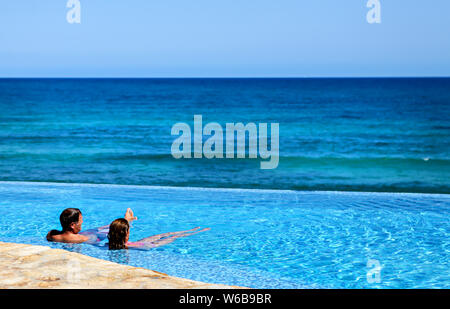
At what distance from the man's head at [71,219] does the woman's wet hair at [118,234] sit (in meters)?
0.47

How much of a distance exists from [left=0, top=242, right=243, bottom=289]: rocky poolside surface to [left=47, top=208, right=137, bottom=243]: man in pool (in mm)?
1846

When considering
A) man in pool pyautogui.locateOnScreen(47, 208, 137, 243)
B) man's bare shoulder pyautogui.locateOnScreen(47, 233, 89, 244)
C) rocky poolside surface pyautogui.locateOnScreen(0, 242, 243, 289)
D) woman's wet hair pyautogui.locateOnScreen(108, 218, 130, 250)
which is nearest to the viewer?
rocky poolside surface pyautogui.locateOnScreen(0, 242, 243, 289)

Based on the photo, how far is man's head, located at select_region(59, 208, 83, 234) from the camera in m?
6.48

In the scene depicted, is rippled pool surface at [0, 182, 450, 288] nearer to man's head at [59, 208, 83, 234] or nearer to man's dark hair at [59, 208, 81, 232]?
man's head at [59, 208, 83, 234]

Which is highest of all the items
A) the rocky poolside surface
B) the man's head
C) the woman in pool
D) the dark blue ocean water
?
the dark blue ocean water

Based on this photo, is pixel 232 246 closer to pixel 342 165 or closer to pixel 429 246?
pixel 429 246

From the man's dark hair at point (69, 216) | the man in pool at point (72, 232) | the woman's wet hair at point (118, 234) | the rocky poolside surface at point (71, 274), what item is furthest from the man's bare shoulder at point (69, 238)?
the rocky poolside surface at point (71, 274)

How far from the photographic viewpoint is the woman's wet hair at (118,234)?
252 inches

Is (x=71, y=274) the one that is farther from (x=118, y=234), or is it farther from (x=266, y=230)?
(x=266, y=230)

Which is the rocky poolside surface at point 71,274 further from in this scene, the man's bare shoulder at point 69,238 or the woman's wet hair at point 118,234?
the man's bare shoulder at point 69,238
